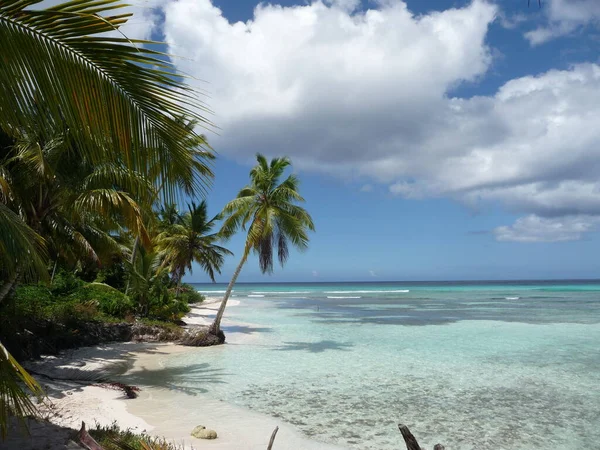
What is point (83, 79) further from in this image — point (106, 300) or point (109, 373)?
point (106, 300)

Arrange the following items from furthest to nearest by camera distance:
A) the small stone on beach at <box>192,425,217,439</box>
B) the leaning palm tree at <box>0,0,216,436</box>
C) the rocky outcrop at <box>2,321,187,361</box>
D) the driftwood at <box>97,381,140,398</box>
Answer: the rocky outcrop at <box>2,321,187,361</box>, the driftwood at <box>97,381,140,398</box>, the small stone on beach at <box>192,425,217,439</box>, the leaning palm tree at <box>0,0,216,436</box>

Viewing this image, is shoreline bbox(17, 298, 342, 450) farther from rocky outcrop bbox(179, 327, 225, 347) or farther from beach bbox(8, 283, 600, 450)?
rocky outcrop bbox(179, 327, 225, 347)

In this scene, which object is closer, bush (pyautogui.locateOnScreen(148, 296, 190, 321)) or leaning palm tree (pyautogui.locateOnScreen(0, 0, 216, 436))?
leaning palm tree (pyautogui.locateOnScreen(0, 0, 216, 436))

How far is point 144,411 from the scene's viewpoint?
7504 millimetres

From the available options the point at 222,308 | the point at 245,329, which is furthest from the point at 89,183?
the point at 245,329

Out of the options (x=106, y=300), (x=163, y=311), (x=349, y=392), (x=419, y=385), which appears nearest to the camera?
(x=349, y=392)

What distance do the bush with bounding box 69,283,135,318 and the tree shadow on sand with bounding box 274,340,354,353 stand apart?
624cm

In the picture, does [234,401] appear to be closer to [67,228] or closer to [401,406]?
[401,406]

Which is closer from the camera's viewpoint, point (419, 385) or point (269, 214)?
point (419, 385)

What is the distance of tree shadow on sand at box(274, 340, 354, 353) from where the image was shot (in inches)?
579

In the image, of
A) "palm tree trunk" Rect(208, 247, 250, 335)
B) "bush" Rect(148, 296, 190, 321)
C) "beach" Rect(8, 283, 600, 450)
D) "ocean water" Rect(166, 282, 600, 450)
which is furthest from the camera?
"bush" Rect(148, 296, 190, 321)

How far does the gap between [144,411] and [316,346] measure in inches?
340

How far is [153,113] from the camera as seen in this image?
2557mm

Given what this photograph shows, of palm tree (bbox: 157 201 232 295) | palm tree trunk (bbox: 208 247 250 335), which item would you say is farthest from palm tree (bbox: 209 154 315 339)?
palm tree (bbox: 157 201 232 295)
